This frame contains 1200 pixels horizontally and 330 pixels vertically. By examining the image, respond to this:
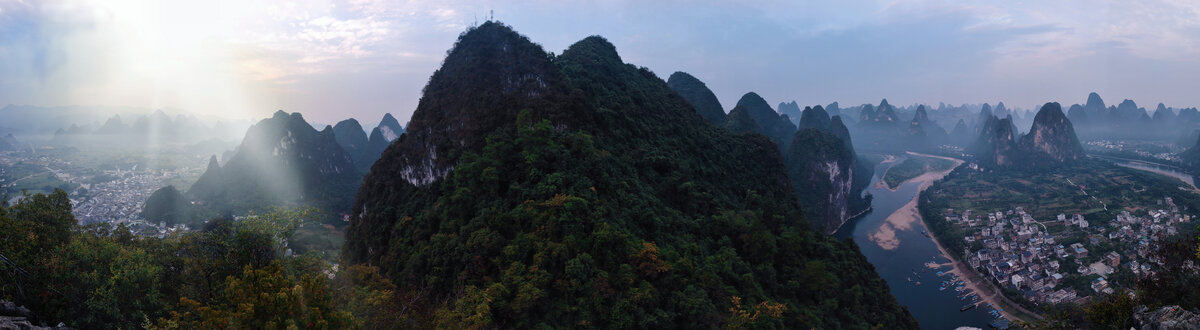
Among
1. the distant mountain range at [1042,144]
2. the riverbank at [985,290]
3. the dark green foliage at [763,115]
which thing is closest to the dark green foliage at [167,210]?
the riverbank at [985,290]

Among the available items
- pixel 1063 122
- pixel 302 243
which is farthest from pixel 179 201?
pixel 1063 122

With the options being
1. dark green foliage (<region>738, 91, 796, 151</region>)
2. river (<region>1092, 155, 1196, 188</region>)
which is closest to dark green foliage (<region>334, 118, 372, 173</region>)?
dark green foliage (<region>738, 91, 796, 151</region>)

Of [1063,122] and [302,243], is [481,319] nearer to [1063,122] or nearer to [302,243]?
[302,243]

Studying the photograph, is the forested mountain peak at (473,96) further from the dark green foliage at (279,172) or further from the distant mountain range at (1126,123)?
the distant mountain range at (1126,123)

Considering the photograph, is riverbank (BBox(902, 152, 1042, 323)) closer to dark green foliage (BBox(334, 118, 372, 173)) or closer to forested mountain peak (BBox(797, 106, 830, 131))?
forested mountain peak (BBox(797, 106, 830, 131))

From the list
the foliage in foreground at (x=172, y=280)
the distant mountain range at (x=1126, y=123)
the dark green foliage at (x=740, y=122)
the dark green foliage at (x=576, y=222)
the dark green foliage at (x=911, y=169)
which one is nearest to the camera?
the foliage in foreground at (x=172, y=280)

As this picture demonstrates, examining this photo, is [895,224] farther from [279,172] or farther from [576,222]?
[279,172]
